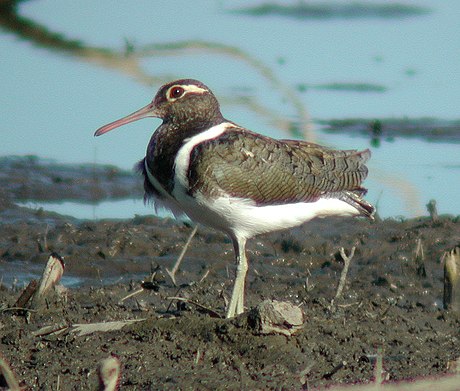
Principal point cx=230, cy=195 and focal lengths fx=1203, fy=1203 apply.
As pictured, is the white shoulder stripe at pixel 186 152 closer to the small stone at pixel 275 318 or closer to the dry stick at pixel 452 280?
the small stone at pixel 275 318

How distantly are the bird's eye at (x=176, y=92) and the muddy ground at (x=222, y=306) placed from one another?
110cm

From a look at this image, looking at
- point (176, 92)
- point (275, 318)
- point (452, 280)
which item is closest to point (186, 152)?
point (176, 92)

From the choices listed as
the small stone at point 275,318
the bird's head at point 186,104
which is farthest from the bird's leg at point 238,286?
the bird's head at point 186,104

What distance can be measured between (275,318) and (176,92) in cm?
196

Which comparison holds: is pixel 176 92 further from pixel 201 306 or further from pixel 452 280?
pixel 452 280

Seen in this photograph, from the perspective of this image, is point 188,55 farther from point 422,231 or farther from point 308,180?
point 308,180

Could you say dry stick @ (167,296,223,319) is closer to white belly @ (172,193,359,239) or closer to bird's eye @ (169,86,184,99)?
white belly @ (172,193,359,239)

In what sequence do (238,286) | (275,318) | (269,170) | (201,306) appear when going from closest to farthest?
(275,318), (201,306), (238,286), (269,170)

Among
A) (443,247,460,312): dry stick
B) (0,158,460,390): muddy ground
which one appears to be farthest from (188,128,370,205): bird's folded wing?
(443,247,460,312): dry stick

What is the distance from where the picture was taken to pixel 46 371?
5363mm

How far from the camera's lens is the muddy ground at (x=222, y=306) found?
5.46m

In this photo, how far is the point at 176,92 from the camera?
7082mm

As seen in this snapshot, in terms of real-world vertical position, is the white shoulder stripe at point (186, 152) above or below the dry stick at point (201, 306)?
above

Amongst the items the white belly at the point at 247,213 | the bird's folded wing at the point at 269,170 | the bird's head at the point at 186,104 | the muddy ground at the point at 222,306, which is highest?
the bird's head at the point at 186,104
